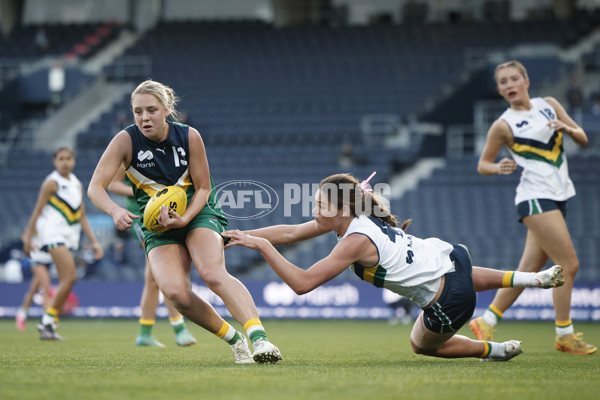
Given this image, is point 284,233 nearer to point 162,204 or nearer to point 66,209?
point 162,204

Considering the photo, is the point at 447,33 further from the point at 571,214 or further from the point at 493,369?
the point at 493,369

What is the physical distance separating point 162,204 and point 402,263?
1.66m

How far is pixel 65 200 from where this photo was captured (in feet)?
32.7

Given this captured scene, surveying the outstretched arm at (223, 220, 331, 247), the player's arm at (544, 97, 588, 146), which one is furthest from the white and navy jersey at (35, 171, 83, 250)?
the player's arm at (544, 97, 588, 146)

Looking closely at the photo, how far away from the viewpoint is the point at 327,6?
2833 centimetres

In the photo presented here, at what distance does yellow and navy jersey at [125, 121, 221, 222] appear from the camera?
19.7ft

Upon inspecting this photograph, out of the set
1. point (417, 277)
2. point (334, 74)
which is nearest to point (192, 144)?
point (417, 277)

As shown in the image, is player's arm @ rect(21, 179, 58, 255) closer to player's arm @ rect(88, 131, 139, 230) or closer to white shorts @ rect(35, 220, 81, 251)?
white shorts @ rect(35, 220, 81, 251)

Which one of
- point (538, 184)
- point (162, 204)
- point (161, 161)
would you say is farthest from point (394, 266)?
point (538, 184)

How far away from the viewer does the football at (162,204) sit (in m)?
5.70

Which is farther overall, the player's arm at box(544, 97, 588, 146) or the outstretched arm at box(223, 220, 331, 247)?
the player's arm at box(544, 97, 588, 146)

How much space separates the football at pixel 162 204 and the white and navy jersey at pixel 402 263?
3.95 feet

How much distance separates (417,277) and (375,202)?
0.58m

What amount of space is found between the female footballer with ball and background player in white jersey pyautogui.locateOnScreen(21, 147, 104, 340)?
355 cm
